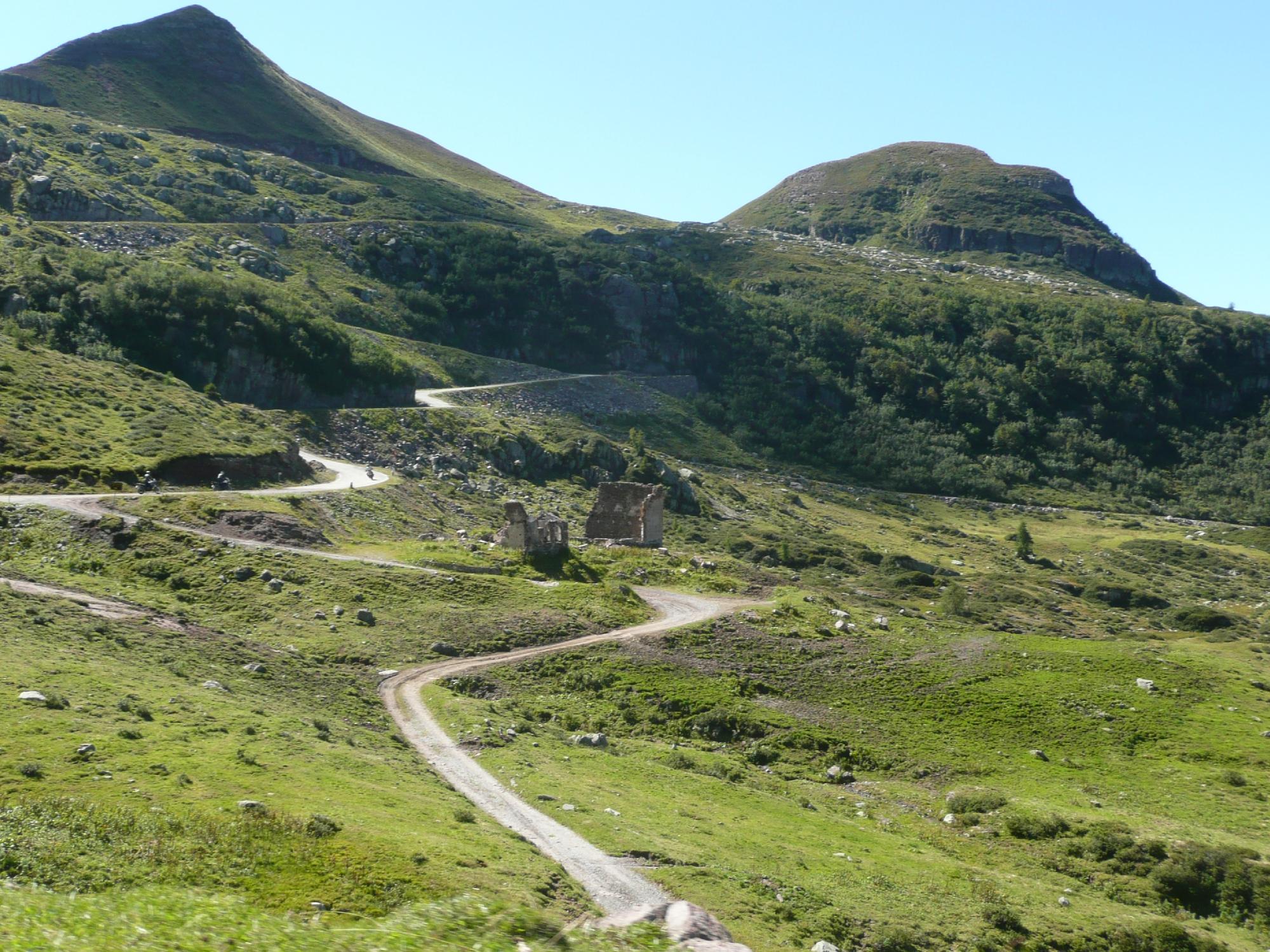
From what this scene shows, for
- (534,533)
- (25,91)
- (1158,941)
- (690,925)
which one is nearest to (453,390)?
(534,533)

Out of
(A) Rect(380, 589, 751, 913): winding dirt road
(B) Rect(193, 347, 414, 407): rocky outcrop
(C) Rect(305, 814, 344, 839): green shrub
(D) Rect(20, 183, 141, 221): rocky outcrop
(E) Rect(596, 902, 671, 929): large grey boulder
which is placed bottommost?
(A) Rect(380, 589, 751, 913): winding dirt road

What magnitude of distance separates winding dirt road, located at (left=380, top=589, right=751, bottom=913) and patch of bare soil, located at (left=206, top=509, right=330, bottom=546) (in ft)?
46.0

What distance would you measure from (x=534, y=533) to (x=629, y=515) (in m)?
12.2

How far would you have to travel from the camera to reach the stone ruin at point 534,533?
55.2m

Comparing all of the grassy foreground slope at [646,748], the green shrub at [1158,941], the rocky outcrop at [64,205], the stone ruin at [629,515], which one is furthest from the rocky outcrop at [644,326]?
the green shrub at [1158,941]

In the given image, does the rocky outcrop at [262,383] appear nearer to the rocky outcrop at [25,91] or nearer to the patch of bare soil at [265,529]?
the patch of bare soil at [265,529]

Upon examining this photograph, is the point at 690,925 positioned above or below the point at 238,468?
above

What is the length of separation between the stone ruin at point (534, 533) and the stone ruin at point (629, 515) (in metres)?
9.92

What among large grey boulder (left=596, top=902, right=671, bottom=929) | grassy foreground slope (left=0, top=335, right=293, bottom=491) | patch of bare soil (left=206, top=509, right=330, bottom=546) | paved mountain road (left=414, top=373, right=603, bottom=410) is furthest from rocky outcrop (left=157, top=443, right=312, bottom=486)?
large grey boulder (left=596, top=902, right=671, bottom=929)

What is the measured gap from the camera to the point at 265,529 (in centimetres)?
5144

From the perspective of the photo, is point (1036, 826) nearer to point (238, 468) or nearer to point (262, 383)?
point (238, 468)

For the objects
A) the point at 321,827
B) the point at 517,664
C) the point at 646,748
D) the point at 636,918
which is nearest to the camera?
the point at 636,918

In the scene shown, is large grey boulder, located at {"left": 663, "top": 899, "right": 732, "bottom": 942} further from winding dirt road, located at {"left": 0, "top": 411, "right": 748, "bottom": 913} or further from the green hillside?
winding dirt road, located at {"left": 0, "top": 411, "right": 748, "bottom": 913}

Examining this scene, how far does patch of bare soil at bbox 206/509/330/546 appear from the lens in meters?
50.6
